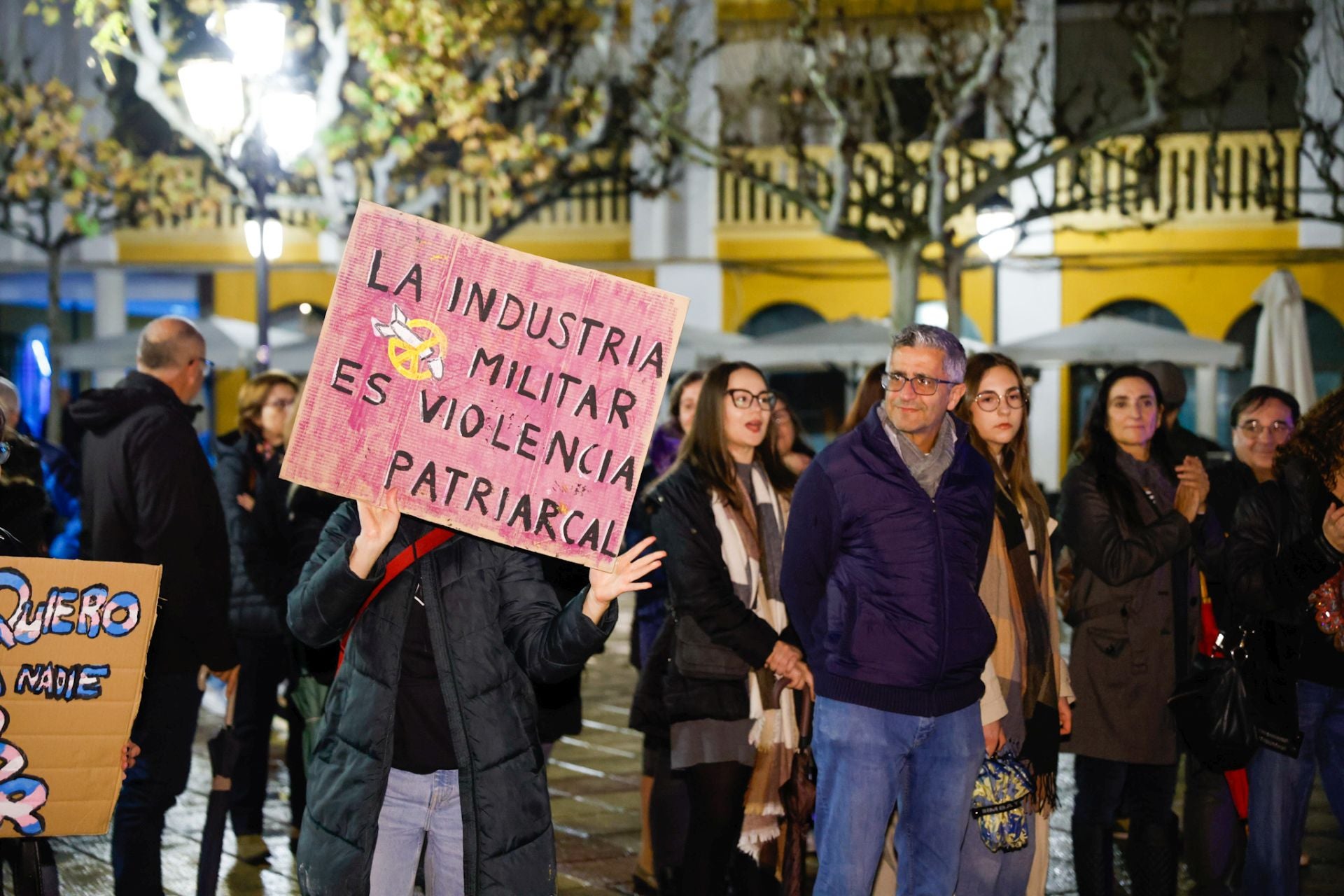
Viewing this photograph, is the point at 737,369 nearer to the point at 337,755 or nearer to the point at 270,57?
the point at 337,755

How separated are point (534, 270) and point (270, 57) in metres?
10.2

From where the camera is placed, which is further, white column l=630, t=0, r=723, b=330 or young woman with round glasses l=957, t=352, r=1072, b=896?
white column l=630, t=0, r=723, b=330

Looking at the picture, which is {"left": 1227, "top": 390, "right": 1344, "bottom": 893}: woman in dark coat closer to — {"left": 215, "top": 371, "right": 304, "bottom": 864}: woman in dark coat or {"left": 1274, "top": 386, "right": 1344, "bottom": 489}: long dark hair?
{"left": 1274, "top": 386, "right": 1344, "bottom": 489}: long dark hair

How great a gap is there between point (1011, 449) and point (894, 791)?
1548mm

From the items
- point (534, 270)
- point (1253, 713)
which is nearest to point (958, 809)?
point (1253, 713)

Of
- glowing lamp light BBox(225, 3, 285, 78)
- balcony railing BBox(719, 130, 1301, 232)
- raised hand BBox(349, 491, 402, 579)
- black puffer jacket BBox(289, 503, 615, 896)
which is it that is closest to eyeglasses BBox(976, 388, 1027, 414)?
black puffer jacket BBox(289, 503, 615, 896)

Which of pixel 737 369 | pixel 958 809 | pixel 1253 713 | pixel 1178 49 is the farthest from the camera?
pixel 1178 49

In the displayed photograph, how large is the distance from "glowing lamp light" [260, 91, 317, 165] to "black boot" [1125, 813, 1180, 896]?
1054 cm

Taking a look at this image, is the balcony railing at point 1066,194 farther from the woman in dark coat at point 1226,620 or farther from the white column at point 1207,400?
the woman in dark coat at point 1226,620

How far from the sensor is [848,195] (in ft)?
60.7

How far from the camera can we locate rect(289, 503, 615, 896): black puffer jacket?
3973 millimetres

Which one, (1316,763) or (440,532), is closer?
(440,532)

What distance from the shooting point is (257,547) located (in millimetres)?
7531

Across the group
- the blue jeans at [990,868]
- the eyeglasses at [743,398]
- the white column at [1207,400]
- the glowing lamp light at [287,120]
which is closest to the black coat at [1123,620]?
the blue jeans at [990,868]
